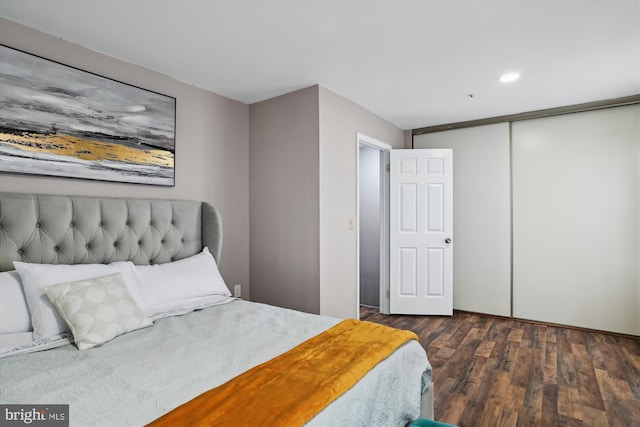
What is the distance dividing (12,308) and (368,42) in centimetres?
246

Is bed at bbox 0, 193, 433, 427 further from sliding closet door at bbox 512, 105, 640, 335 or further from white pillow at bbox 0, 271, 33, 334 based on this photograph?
sliding closet door at bbox 512, 105, 640, 335

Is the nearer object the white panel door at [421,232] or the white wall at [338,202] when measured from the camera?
the white wall at [338,202]

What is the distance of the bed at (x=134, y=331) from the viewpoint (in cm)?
117

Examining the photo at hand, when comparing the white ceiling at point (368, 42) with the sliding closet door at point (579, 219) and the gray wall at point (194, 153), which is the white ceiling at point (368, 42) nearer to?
the gray wall at point (194, 153)

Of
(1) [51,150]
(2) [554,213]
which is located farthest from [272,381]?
(2) [554,213]

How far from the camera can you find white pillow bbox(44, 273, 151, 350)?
1.57 m

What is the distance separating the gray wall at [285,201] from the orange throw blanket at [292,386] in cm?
136

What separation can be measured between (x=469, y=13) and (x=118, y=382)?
2463 mm

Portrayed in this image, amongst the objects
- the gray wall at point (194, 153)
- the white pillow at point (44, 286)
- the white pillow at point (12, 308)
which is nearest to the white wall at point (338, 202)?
the gray wall at point (194, 153)

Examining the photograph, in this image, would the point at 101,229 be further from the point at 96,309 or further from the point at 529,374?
the point at 529,374

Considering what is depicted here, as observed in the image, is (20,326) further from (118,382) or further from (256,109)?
(256,109)

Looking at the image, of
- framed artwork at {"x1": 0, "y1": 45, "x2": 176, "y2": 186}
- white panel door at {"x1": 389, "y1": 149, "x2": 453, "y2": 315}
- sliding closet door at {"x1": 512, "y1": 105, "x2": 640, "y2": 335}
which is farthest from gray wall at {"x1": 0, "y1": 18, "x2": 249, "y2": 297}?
sliding closet door at {"x1": 512, "y1": 105, "x2": 640, "y2": 335}

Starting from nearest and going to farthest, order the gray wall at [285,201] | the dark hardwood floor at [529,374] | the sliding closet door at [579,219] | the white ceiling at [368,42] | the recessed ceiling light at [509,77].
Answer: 1. the white ceiling at [368,42]
2. the dark hardwood floor at [529,374]
3. the recessed ceiling light at [509,77]
4. the gray wall at [285,201]
5. the sliding closet door at [579,219]

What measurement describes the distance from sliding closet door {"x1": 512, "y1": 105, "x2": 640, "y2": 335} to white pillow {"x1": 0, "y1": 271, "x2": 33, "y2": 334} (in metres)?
4.30
